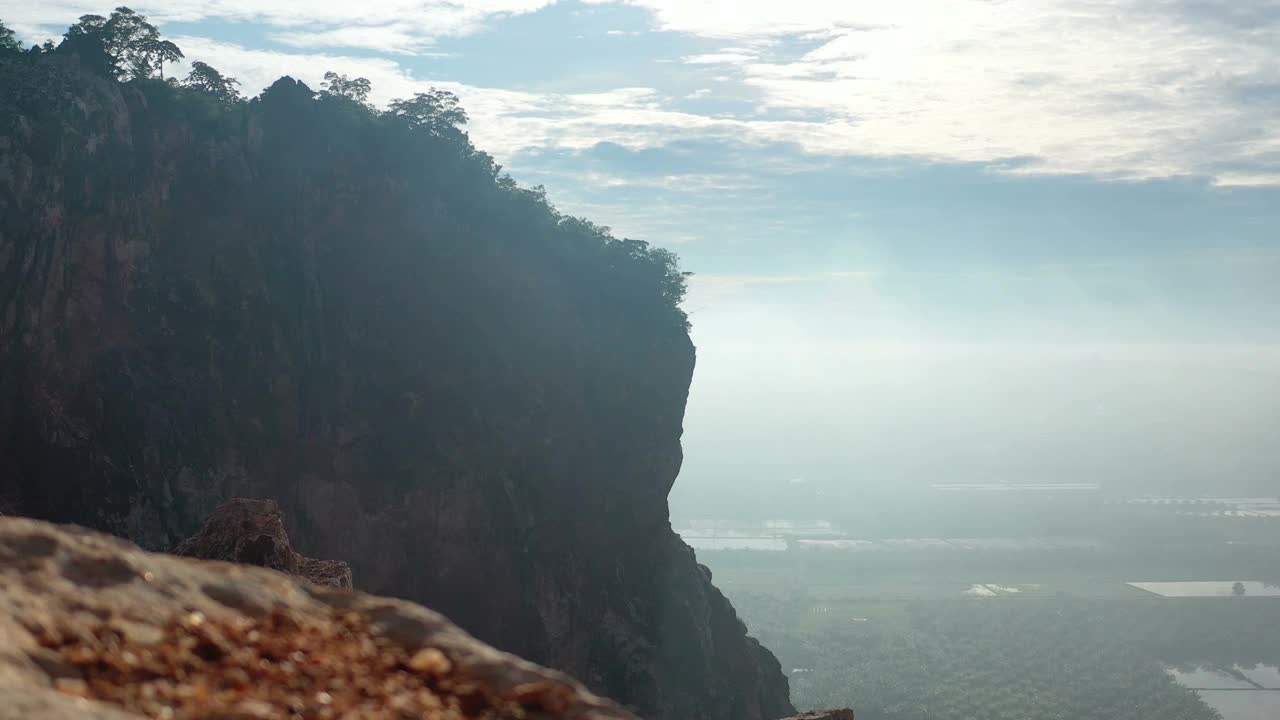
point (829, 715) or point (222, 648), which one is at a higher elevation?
point (222, 648)

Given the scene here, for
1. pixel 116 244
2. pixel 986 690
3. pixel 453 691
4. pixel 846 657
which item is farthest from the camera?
pixel 846 657

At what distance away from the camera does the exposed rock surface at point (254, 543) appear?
55.8 feet

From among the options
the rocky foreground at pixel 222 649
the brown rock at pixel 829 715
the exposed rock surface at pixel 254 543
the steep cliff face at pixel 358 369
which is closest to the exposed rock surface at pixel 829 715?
the brown rock at pixel 829 715

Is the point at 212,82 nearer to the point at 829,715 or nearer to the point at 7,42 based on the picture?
the point at 7,42

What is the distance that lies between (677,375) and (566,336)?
329 inches

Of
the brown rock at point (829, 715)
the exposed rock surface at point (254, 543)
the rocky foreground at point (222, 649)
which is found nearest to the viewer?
the rocky foreground at point (222, 649)

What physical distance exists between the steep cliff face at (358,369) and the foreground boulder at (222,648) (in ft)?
135

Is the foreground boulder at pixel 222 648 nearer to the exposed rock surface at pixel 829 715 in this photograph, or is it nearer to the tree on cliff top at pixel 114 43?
the exposed rock surface at pixel 829 715

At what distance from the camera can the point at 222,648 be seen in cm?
555

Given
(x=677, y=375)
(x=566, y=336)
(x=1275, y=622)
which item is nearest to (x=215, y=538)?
(x=566, y=336)

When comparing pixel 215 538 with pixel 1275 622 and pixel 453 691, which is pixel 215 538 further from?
pixel 1275 622

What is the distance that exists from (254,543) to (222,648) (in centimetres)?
1258

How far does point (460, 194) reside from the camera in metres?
59.5

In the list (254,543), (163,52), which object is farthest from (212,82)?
(254,543)
